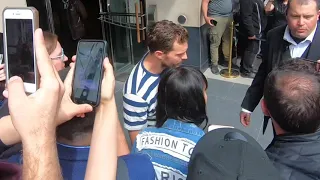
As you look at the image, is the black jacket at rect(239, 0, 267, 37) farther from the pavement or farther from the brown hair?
the brown hair

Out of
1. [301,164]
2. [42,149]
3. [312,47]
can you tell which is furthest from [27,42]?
[312,47]

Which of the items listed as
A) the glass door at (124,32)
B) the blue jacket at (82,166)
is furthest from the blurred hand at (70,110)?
the glass door at (124,32)

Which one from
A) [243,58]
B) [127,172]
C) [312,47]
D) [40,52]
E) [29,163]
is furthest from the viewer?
[243,58]

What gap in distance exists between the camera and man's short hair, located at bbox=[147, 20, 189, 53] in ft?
7.11

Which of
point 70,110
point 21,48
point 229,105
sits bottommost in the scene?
point 229,105

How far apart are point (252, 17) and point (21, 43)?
4.50 metres

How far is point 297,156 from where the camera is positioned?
1239 millimetres

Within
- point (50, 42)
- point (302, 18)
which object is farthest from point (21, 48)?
point (302, 18)

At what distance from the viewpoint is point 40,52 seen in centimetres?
96

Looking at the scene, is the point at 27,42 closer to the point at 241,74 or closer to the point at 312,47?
the point at 312,47

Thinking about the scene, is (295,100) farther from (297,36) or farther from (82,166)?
(297,36)

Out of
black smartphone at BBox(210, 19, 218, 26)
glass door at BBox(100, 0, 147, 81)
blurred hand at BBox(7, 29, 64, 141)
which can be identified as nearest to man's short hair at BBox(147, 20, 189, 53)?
blurred hand at BBox(7, 29, 64, 141)

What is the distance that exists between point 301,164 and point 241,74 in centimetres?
438

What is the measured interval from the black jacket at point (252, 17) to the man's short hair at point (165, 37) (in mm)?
3077
